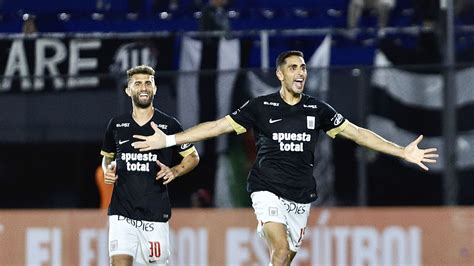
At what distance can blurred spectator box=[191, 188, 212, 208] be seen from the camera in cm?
1432

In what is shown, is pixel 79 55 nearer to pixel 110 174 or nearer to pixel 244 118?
pixel 110 174

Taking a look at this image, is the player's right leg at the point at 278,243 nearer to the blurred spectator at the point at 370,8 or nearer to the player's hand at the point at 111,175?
the player's hand at the point at 111,175

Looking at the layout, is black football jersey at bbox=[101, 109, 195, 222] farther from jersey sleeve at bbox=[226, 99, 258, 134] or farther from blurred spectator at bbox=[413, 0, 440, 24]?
blurred spectator at bbox=[413, 0, 440, 24]

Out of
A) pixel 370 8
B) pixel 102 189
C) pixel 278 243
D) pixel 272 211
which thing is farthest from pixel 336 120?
pixel 370 8

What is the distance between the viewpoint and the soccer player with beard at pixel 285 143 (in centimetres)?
1001

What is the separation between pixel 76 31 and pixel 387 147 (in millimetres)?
8116

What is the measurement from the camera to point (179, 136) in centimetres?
1002

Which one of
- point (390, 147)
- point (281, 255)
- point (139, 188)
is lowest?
point (281, 255)

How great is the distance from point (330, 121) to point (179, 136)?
1.17 metres

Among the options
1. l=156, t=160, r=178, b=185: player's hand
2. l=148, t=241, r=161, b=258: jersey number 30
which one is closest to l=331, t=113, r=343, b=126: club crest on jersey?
l=156, t=160, r=178, b=185: player's hand

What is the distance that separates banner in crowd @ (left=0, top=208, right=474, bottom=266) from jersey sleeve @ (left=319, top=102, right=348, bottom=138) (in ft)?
10.7

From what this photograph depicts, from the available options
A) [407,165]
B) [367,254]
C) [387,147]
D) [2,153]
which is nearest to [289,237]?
[387,147]

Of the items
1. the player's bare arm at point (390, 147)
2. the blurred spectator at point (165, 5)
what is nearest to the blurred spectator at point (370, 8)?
the blurred spectator at point (165, 5)

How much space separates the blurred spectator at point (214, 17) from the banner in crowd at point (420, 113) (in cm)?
278
